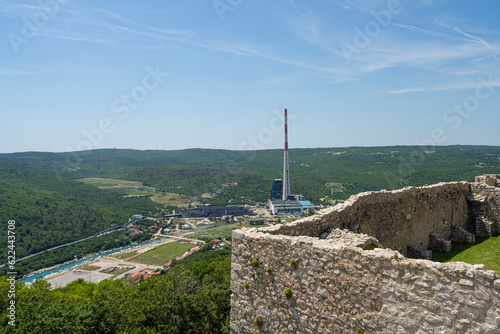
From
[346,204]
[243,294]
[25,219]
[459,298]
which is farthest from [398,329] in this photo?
[25,219]

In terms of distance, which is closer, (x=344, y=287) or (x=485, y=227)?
(x=344, y=287)

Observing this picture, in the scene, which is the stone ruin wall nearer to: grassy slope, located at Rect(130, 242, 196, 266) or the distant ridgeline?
the distant ridgeline

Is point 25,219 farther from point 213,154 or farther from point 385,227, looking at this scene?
point 213,154

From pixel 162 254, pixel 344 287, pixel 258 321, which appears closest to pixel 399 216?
pixel 344 287

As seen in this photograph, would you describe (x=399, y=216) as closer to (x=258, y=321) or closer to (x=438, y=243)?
(x=438, y=243)

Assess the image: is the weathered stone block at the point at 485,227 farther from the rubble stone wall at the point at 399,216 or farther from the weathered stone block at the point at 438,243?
the weathered stone block at the point at 438,243

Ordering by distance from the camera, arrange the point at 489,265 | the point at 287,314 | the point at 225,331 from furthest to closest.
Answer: the point at 225,331
the point at 489,265
the point at 287,314
